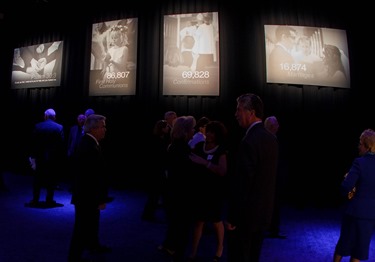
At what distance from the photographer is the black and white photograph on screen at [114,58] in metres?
6.63

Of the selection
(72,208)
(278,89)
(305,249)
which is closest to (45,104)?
(72,208)

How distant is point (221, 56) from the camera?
20.8 feet

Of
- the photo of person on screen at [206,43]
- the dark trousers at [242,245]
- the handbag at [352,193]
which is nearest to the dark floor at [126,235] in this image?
the handbag at [352,193]

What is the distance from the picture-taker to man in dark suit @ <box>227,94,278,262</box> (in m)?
1.88

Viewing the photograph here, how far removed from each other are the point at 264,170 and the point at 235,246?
54cm

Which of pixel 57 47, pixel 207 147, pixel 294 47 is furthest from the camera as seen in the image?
pixel 57 47

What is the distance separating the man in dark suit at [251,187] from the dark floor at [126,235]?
4.23 ft

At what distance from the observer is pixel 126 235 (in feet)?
12.4

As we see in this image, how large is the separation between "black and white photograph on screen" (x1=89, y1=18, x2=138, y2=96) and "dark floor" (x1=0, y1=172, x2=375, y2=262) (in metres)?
2.56

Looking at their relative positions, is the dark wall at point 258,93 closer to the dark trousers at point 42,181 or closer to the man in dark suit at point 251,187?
the dark trousers at point 42,181

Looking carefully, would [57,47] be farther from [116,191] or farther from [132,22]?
[116,191]

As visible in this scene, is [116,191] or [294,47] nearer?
[294,47]

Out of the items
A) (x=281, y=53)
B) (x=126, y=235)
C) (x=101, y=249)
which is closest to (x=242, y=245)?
(x=101, y=249)

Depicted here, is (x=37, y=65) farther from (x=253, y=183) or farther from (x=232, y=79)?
(x=253, y=183)
